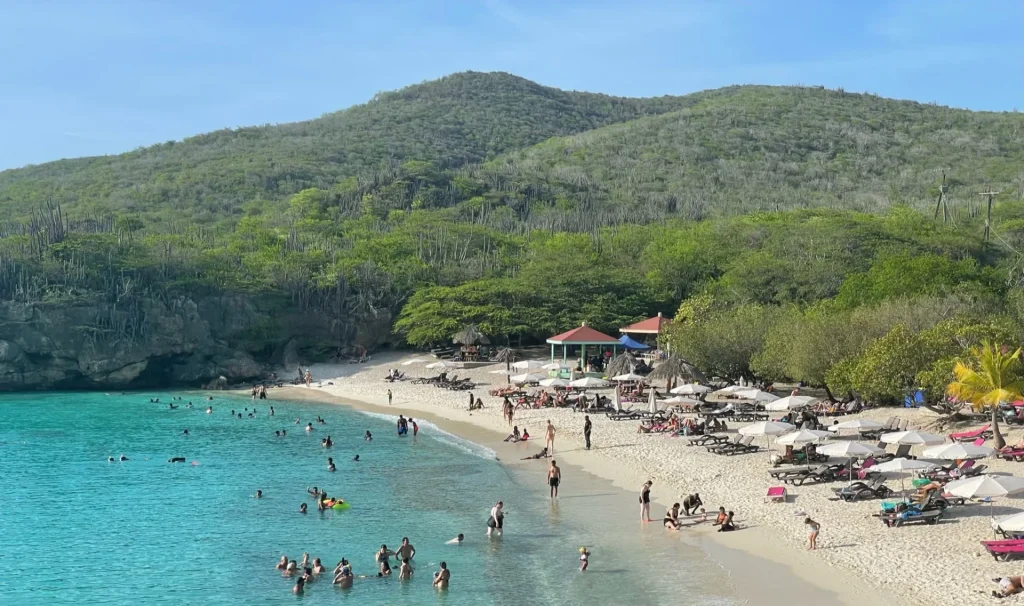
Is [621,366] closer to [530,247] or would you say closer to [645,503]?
[645,503]

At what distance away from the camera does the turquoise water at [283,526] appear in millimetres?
19438

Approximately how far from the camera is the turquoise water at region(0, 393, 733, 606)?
63.8 feet

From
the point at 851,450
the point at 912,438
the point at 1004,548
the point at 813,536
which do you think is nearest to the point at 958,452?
the point at 912,438

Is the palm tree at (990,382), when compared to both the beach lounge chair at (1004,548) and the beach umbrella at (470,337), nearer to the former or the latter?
the beach lounge chair at (1004,548)

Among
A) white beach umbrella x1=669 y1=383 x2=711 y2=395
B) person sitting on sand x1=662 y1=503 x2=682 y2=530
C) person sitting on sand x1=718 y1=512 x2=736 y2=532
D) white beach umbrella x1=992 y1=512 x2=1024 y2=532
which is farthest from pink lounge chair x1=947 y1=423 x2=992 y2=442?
white beach umbrella x1=992 y1=512 x2=1024 y2=532

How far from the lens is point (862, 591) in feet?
55.3

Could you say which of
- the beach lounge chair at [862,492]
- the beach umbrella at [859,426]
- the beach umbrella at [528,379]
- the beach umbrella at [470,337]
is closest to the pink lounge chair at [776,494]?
the beach lounge chair at [862,492]

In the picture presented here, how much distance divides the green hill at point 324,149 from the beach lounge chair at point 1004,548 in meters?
95.8

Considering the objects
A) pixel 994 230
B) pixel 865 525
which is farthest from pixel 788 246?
pixel 865 525

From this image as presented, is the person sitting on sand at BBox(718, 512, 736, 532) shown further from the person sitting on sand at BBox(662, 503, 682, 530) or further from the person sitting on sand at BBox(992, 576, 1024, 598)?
the person sitting on sand at BBox(992, 576, 1024, 598)

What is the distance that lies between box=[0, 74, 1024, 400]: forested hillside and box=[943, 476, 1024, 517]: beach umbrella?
1250 cm

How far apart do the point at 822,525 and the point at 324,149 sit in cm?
12547

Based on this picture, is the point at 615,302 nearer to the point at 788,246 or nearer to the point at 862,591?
the point at 788,246

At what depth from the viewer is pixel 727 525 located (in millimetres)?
21562
